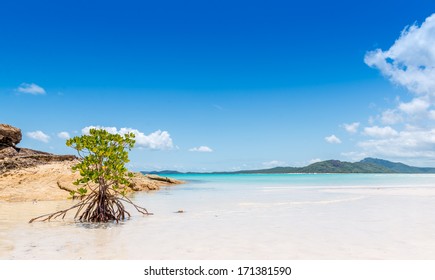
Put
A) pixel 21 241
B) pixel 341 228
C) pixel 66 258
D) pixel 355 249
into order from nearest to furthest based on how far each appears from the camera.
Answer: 1. pixel 66 258
2. pixel 355 249
3. pixel 21 241
4. pixel 341 228

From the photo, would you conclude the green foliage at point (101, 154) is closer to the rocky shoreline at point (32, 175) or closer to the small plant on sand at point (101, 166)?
the small plant on sand at point (101, 166)

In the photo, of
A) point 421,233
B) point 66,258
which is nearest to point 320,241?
point 421,233

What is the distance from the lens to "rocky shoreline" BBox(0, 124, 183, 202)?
2380 cm

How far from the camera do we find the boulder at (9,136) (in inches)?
1207

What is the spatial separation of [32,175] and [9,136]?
735cm

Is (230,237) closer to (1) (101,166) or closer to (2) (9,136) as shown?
(1) (101,166)

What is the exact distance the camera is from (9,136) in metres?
31.0

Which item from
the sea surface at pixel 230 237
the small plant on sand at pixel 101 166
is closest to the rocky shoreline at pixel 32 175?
the sea surface at pixel 230 237

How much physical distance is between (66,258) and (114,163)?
6.84 metres

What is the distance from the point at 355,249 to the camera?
9.85 metres

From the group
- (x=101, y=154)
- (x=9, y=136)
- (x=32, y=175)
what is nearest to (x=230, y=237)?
(x=101, y=154)
